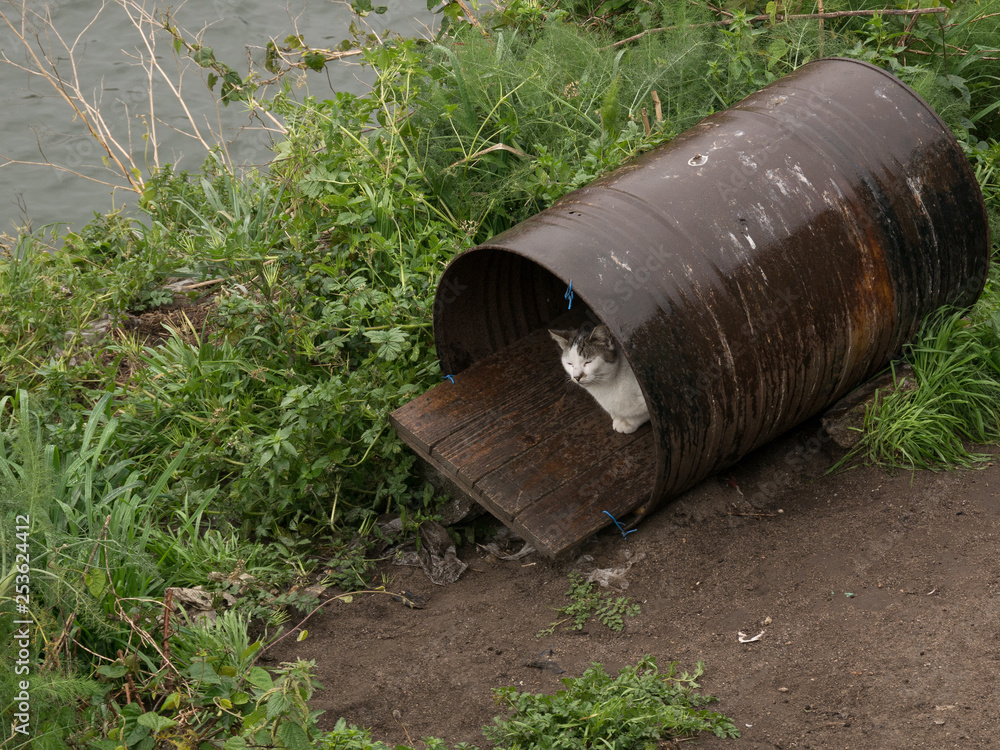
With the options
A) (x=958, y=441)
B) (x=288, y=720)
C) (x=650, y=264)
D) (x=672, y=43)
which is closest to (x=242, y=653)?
(x=288, y=720)

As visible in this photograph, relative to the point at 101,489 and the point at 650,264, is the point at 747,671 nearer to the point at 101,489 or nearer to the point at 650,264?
the point at 650,264

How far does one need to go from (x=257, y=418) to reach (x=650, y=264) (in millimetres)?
2038

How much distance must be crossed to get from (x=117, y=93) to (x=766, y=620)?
26.7 feet

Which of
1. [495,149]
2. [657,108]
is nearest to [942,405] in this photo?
[657,108]

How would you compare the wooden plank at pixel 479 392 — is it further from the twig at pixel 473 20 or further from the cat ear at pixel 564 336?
the twig at pixel 473 20

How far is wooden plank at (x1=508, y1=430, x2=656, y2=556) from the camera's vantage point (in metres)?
3.45

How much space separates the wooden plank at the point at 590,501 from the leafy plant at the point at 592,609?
22cm

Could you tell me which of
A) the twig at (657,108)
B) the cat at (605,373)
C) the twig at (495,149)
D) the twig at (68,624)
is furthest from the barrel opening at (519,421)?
the twig at (68,624)

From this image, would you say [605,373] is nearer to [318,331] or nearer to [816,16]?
[318,331]

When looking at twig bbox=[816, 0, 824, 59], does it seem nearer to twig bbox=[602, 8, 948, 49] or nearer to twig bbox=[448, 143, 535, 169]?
twig bbox=[602, 8, 948, 49]

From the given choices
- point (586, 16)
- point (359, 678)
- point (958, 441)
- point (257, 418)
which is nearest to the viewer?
point (359, 678)

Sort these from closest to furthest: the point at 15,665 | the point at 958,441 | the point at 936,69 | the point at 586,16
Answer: the point at 15,665 → the point at 958,441 → the point at 936,69 → the point at 586,16

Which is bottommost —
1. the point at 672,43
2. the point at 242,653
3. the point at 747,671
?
the point at 747,671

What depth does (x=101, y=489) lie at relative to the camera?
377 centimetres
